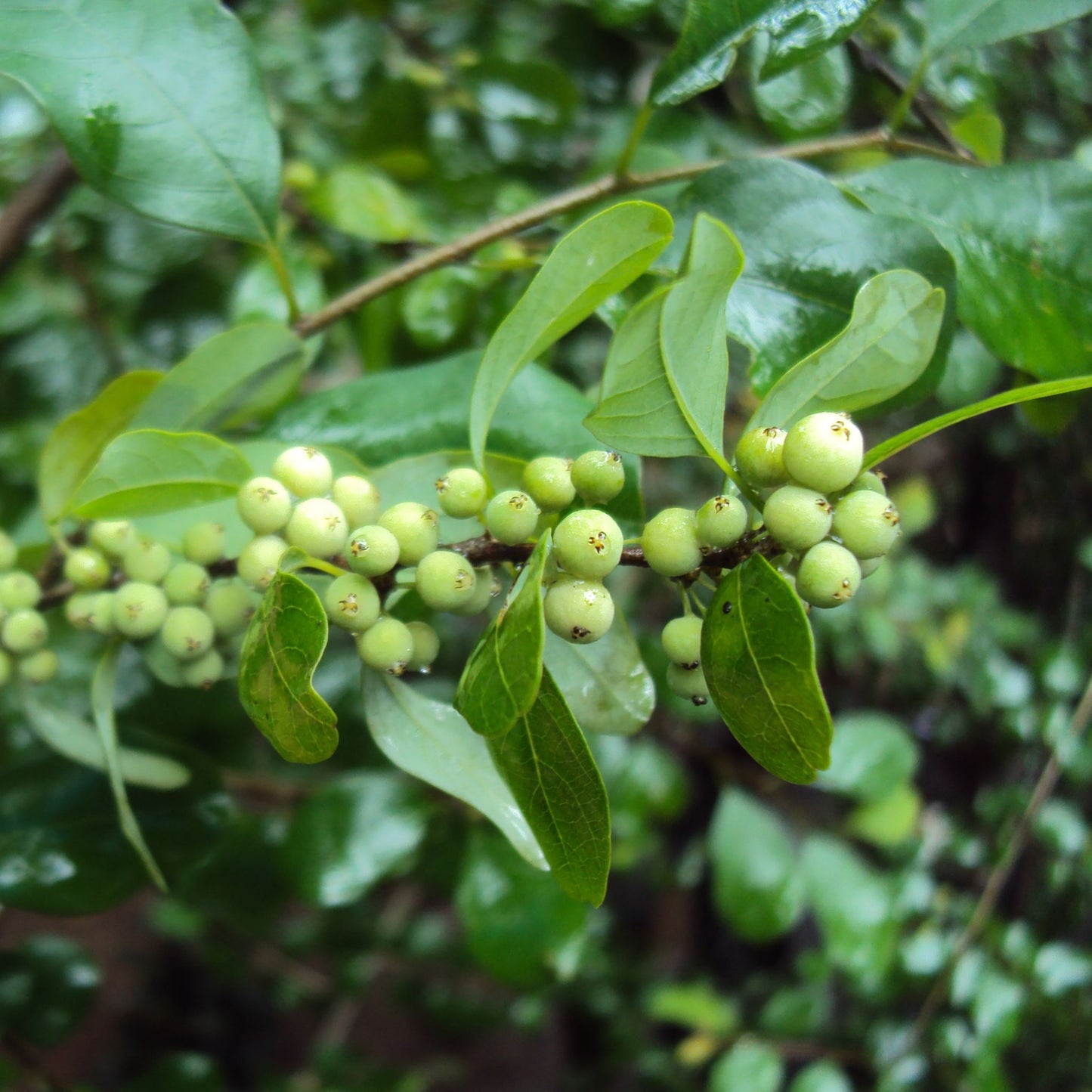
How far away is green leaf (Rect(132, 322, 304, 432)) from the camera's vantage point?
76cm

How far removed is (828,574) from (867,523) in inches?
1.7

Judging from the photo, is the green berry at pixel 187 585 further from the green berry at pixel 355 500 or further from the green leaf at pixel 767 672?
the green leaf at pixel 767 672

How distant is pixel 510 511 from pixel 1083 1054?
136cm

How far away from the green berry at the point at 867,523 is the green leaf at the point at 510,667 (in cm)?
18

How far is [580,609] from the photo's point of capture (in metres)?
0.52

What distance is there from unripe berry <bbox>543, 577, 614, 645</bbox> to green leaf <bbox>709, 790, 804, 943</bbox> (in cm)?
109

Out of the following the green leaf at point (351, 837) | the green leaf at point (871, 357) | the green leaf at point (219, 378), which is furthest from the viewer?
the green leaf at point (351, 837)

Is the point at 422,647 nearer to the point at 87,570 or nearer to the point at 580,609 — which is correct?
the point at 580,609

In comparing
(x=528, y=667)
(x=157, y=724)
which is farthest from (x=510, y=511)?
(x=157, y=724)

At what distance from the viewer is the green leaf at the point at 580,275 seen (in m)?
0.53

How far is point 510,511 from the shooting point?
56cm

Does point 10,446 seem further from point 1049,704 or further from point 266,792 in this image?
point 1049,704

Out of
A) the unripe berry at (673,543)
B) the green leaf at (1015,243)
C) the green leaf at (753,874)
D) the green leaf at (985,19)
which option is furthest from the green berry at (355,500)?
the green leaf at (753,874)

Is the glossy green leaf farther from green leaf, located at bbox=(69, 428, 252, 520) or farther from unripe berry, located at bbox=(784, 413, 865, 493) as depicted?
unripe berry, located at bbox=(784, 413, 865, 493)
